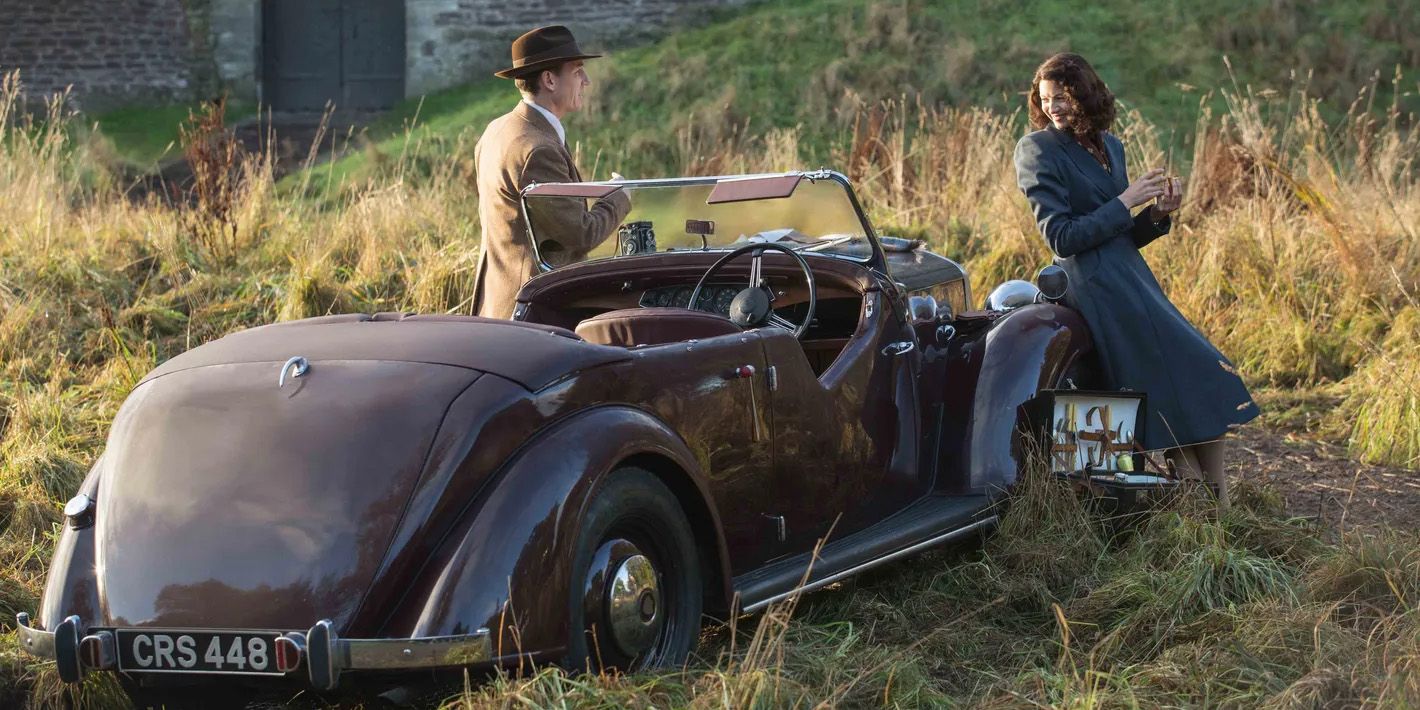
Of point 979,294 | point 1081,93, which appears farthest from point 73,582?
point 979,294

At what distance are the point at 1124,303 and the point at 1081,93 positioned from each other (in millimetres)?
740

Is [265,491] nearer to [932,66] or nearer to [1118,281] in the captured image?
[1118,281]

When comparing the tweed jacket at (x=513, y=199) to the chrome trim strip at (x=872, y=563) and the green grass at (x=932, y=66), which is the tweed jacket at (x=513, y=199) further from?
the green grass at (x=932, y=66)

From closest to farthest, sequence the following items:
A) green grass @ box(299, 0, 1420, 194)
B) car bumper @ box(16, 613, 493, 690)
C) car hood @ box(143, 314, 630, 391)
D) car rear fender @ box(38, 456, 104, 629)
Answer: car bumper @ box(16, 613, 493, 690), car rear fender @ box(38, 456, 104, 629), car hood @ box(143, 314, 630, 391), green grass @ box(299, 0, 1420, 194)

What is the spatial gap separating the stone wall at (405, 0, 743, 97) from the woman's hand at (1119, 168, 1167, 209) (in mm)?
20692

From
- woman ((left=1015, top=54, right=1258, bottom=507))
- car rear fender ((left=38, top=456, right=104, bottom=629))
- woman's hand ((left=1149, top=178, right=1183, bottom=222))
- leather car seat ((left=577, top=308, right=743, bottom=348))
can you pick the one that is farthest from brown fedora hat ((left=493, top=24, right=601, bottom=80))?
car rear fender ((left=38, top=456, right=104, bottom=629))

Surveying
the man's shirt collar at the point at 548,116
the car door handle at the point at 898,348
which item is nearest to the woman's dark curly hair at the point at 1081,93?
the car door handle at the point at 898,348

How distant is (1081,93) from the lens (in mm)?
5371

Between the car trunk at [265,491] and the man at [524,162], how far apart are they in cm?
217

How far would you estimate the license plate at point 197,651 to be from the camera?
10.2 feet

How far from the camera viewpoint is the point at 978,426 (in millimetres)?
5121

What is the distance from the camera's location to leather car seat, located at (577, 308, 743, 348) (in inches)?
164

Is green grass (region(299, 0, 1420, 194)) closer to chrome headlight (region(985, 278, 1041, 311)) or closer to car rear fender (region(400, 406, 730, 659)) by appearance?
chrome headlight (region(985, 278, 1041, 311))

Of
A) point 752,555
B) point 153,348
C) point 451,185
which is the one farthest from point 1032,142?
point 451,185
